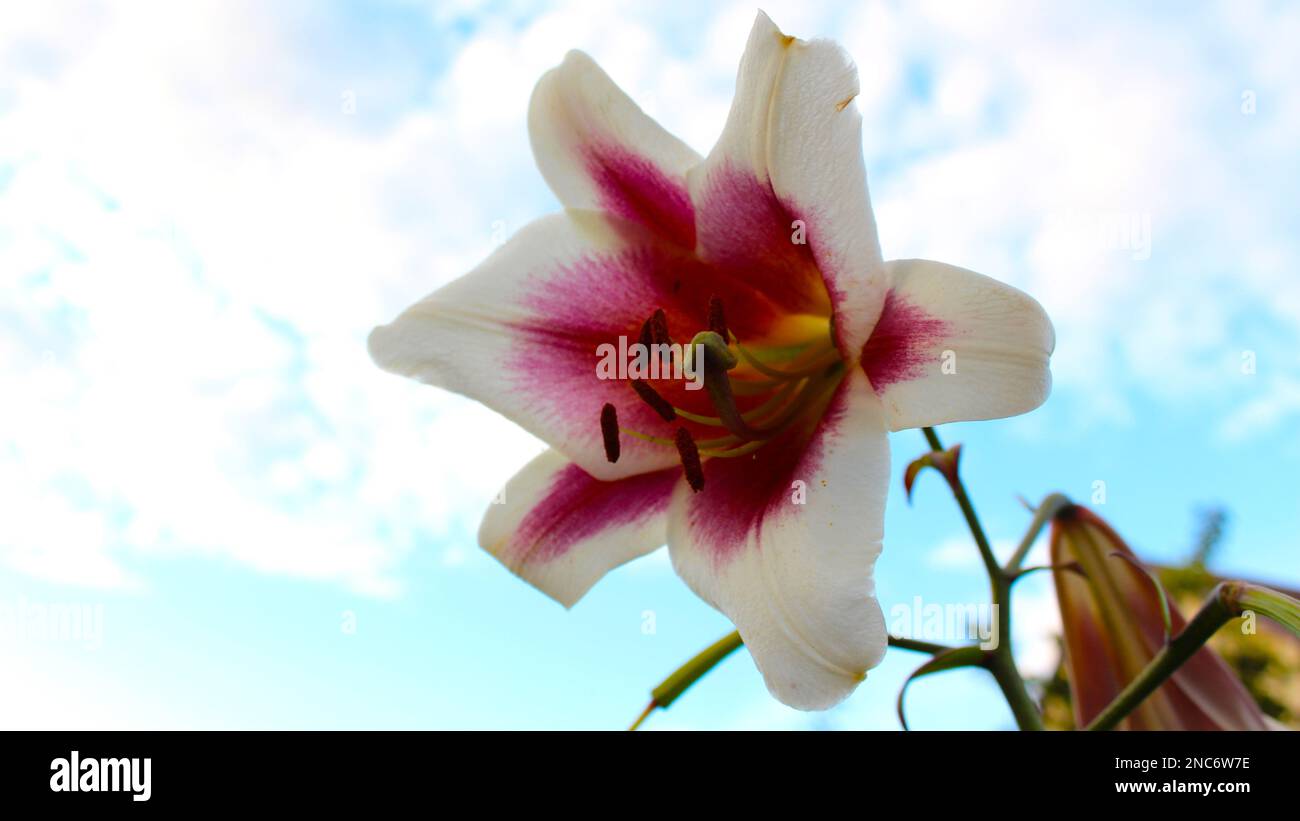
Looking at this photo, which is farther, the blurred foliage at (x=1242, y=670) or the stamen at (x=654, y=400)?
the blurred foliage at (x=1242, y=670)

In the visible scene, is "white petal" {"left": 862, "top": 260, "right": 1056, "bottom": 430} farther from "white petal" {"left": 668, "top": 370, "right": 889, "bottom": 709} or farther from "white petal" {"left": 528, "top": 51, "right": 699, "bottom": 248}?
"white petal" {"left": 528, "top": 51, "right": 699, "bottom": 248}

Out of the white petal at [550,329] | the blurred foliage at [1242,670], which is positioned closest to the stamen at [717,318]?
the white petal at [550,329]

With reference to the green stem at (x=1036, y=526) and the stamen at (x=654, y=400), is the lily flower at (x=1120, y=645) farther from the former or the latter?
the stamen at (x=654, y=400)

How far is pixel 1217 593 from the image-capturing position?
1059mm

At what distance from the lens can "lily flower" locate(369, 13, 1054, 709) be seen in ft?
2.93

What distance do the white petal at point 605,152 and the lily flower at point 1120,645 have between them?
0.67 m

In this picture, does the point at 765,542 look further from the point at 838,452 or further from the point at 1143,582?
the point at 1143,582

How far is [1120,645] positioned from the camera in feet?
4.47

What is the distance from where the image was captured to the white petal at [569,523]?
44.6 inches

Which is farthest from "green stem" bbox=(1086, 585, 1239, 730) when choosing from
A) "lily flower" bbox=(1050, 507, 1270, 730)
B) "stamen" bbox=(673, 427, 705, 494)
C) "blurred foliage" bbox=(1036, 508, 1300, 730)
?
"blurred foliage" bbox=(1036, 508, 1300, 730)

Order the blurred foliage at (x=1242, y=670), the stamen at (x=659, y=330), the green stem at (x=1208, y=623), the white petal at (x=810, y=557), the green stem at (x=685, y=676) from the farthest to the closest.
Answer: the blurred foliage at (x=1242, y=670) < the green stem at (x=685, y=676) < the stamen at (x=659, y=330) < the green stem at (x=1208, y=623) < the white petal at (x=810, y=557)

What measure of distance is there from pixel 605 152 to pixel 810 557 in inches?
20.7

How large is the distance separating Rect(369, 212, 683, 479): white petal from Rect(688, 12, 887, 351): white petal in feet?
0.50

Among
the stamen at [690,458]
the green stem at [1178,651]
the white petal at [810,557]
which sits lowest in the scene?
the green stem at [1178,651]
